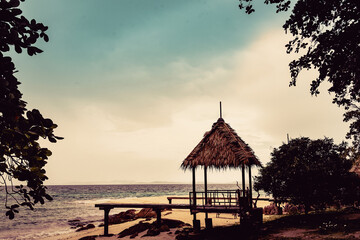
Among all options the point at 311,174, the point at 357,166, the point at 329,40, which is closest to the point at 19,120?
the point at 329,40

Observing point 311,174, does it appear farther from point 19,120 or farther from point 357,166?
point 19,120

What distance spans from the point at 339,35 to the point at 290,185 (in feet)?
39.6

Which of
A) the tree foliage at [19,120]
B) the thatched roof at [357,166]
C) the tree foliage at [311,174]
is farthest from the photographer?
the tree foliage at [311,174]

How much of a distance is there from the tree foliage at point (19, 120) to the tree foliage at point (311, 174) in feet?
58.1

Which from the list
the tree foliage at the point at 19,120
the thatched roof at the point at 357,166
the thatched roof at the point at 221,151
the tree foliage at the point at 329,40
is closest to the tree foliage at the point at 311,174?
the thatched roof at the point at 357,166

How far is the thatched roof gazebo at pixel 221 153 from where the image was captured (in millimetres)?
15475

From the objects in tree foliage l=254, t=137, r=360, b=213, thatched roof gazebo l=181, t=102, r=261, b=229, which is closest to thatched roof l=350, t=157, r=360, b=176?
tree foliage l=254, t=137, r=360, b=213

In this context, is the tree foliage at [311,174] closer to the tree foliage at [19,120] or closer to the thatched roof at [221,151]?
the thatched roof at [221,151]

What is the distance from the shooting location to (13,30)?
2861mm

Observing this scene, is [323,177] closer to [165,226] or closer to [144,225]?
[165,226]

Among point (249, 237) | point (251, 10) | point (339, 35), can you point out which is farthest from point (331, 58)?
point (249, 237)

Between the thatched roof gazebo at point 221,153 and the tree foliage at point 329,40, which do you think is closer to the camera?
the tree foliage at point 329,40

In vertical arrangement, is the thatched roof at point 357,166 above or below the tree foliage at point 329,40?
below

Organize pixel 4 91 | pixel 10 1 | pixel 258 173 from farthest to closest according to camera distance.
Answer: pixel 258 173 → pixel 10 1 → pixel 4 91
